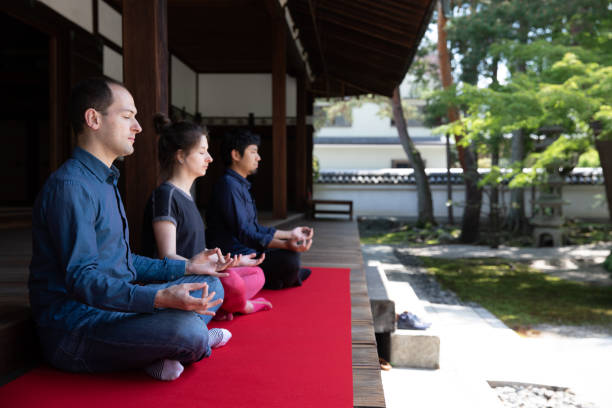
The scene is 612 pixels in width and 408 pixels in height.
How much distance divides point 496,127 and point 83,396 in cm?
795

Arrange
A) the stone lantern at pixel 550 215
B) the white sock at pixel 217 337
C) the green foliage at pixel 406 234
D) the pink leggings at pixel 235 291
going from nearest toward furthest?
the white sock at pixel 217 337 < the pink leggings at pixel 235 291 < the stone lantern at pixel 550 215 < the green foliage at pixel 406 234

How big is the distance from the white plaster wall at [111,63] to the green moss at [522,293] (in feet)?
20.3

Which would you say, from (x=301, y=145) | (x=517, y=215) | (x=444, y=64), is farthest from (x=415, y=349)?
(x=517, y=215)

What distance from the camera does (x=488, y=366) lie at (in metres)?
4.30

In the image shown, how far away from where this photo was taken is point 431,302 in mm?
7316

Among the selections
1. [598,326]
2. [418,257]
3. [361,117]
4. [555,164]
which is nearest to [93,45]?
[598,326]

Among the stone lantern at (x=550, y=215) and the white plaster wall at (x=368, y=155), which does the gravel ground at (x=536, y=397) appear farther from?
the white plaster wall at (x=368, y=155)

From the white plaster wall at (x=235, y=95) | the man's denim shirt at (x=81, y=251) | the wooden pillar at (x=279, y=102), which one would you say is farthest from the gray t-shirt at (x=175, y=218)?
the white plaster wall at (x=235, y=95)

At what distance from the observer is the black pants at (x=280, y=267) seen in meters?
3.23

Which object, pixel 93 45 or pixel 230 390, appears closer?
pixel 230 390

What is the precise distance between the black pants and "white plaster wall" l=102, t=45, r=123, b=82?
4.56 m

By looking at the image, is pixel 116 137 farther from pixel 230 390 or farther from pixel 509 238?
pixel 509 238

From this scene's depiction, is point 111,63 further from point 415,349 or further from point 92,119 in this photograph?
point 92,119

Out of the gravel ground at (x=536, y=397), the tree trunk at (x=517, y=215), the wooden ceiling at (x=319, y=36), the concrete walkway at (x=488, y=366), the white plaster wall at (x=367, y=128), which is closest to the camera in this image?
the concrete walkway at (x=488, y=366)
